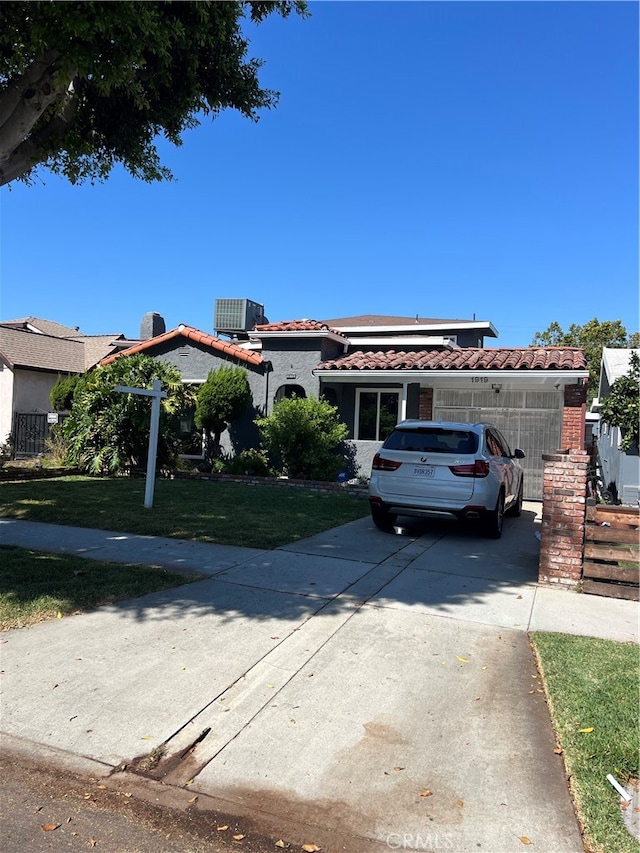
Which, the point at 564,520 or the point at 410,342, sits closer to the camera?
the point at 564,520

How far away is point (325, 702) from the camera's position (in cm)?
373

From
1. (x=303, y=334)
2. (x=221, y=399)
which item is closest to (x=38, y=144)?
(x=221, y=399)

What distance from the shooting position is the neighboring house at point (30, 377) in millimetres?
19547

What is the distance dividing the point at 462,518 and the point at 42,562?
543 cm

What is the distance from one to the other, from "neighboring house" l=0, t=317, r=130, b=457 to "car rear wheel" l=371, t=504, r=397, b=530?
13.6m

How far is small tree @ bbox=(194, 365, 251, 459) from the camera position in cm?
1584

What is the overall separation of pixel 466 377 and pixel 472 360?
432mm

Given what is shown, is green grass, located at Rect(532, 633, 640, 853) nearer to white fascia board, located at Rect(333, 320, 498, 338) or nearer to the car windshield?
the car windshield

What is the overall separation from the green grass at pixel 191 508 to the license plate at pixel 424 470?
170cm

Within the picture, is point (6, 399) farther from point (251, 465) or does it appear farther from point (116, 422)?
point (251, 465)

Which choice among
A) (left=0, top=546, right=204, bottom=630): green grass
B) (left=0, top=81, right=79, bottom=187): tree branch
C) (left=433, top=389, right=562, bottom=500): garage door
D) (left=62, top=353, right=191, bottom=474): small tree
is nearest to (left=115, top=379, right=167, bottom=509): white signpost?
(left=0, top=546, right=204, bottom=630): green grass

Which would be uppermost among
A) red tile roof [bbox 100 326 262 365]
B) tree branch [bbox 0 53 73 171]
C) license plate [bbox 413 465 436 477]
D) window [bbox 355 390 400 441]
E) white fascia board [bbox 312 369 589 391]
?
tree branch [bbox 0 53 73 171]

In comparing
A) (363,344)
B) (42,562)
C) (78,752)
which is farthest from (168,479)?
(78,752)

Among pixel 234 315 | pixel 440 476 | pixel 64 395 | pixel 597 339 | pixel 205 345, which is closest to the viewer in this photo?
pixel 440 476
